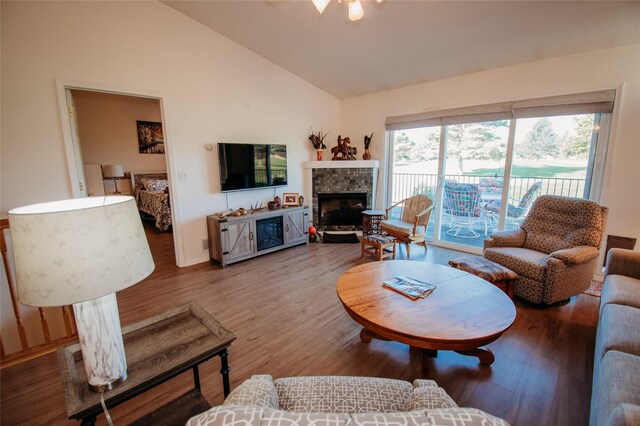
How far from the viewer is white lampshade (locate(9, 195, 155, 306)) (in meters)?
0.87

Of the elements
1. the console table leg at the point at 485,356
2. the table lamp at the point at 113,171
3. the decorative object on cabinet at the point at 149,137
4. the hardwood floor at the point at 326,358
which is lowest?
the hardwood floor at the point at 326,358

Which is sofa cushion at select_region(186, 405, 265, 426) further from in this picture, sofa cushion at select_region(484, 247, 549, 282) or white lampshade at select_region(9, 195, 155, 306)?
sofa cushion at select_region(484, 247, 549, 282)

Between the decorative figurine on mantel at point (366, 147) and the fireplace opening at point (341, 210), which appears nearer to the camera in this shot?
the decorative figurine on mantel at point (366, 147)

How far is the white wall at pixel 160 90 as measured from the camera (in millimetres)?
2605

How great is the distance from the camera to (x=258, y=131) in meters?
4.39

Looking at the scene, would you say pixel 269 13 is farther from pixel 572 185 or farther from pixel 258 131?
pixel 572 185

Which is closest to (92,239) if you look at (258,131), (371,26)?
(371,26)

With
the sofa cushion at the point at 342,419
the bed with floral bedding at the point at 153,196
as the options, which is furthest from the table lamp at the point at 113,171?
the sofa cushion at the point at 342,419

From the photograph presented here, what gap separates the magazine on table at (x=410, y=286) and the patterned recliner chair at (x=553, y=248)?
1.30 m

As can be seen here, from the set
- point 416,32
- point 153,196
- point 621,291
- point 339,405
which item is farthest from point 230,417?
point 153,196

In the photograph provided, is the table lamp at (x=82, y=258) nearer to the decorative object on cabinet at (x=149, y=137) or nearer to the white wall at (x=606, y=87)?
the white wall at (x=606, y=87)

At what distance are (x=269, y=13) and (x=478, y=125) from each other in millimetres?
3090

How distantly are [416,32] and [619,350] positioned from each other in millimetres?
3203

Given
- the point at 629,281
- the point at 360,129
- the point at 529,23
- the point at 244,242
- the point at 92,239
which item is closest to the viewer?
the point at 92,239
